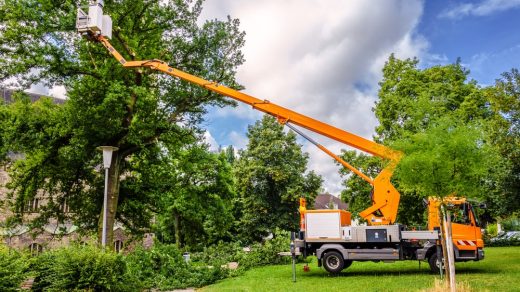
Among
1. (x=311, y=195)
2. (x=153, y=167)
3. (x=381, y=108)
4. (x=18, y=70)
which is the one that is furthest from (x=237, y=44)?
(x=311, y=195)

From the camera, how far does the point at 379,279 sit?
48.1ft

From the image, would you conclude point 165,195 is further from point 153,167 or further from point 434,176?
point 434,176

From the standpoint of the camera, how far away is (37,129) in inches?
712

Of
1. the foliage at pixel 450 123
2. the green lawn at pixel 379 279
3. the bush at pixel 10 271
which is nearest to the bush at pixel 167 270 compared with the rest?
the green lawn at pixel 379 279

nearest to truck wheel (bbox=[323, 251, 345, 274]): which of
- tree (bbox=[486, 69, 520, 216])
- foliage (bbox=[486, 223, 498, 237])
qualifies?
tree (bbox=[486, 69, 520, 216])

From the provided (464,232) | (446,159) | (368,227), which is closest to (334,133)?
(368,227)

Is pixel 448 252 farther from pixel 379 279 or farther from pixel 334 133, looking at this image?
pixel 334 133

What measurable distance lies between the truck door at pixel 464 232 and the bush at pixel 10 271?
1399cm

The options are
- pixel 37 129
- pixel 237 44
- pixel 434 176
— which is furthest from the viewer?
pixel 237 44

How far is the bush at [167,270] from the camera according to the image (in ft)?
53.6

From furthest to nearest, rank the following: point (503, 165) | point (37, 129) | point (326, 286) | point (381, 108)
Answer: point (381, 108)
point (503, 165)
point (37, 129)
point (326, 286)

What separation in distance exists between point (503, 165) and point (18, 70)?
24.0 metres

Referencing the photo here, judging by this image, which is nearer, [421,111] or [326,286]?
[421,111]

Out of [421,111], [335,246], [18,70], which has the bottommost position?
[335,246]
